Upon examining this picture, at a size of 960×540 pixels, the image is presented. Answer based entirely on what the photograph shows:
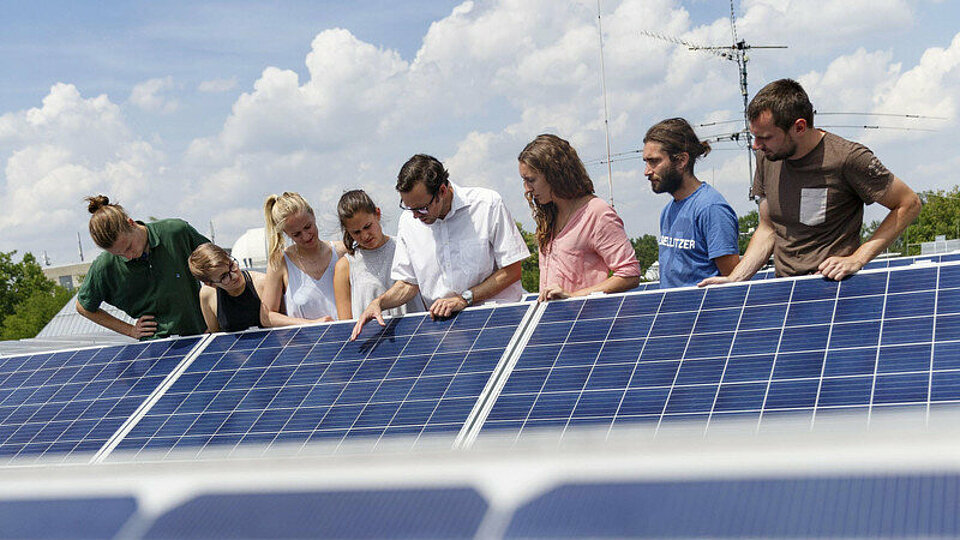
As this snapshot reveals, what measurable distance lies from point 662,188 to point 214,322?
3.67 meters

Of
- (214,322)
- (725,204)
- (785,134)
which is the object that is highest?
(785,134)

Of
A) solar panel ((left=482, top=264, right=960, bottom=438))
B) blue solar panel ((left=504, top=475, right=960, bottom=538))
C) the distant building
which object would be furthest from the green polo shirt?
the distant building

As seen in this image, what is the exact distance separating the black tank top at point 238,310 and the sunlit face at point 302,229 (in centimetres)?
55

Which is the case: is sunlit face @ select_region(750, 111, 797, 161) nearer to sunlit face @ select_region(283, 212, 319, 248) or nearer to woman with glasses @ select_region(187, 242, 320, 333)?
sunlit face @ select_region(283, 212, 319, 248)

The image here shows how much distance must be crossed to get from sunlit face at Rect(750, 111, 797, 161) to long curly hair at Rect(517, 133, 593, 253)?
1.39 m

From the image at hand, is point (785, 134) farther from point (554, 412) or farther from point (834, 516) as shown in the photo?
point (834, 516)

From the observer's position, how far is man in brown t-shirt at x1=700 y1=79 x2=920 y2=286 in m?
5.38

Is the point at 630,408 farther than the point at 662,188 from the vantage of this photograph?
No

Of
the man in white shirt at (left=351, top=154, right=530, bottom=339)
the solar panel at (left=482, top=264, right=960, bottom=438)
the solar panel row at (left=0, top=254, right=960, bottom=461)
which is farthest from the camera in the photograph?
the man in white shirt at (left=351, top=154, right=530, bottom=339)

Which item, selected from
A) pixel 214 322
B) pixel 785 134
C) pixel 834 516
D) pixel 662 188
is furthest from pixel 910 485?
pixel 214 322

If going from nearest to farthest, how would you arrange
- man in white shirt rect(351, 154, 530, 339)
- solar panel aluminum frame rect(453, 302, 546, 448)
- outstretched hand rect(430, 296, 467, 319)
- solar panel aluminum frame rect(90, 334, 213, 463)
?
solar panel aluminum frame rect(453, 302, 546, 448) → solar panel aluminum frame rect(90, 334, 213, 463) → outstretched hand rect(430, 296, 467, 319) → man in white shirt rect(351, 154, 530, 339)

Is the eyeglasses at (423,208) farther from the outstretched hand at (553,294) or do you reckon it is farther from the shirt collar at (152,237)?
the shirt collar at (152,237)

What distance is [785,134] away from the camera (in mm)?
5473

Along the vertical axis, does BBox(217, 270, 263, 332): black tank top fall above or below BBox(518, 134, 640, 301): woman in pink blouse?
below
